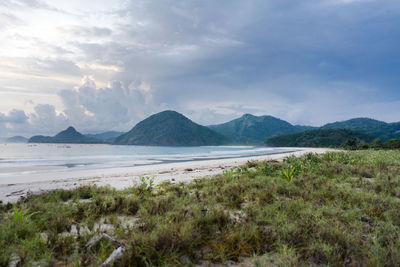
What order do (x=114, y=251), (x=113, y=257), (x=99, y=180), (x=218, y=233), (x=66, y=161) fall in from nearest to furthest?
(x=113, y=257) → (x=114, y=251) → (x=218, y=233) → (x=99, y=180) → (x=66, y=161)

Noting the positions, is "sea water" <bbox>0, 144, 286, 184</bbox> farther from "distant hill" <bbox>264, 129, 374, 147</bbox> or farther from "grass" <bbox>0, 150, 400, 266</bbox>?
"distant hill" <bbox>264, 129, 374, 147</bbox>

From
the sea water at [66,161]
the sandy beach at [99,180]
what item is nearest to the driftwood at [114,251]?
the sandy beach at [99,180]

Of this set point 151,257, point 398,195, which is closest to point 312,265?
point 151,257

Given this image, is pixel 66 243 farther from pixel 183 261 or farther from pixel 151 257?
pixel 183 261

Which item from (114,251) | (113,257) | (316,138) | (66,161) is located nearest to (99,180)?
(114,251)

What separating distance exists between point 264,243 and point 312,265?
0.76 meters

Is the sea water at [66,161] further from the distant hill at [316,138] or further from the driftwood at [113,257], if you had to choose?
the distant hill at [316,138]

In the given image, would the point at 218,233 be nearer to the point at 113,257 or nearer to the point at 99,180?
the point at 113,257

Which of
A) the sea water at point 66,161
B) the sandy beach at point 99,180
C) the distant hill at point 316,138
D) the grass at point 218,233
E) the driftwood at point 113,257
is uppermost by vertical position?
the distant hill at point 316,138

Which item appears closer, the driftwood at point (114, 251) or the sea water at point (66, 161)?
the driftwood at point (114, 251)

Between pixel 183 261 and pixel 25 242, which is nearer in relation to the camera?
pixel 183 261

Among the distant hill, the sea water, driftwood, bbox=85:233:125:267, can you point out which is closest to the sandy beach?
the sea water

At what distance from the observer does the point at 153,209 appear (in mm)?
4918

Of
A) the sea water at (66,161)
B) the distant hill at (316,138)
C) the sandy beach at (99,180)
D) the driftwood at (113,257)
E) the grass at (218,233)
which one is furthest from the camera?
the distant hill at (316,138)
